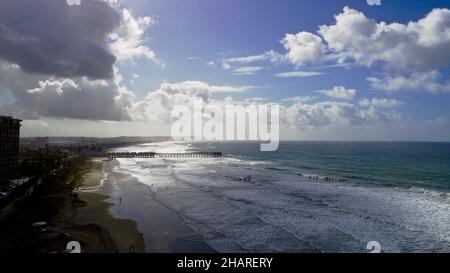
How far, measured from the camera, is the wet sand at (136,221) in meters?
23.5

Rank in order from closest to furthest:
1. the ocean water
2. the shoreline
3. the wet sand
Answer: the wet sand, the shoreline, the ocean water

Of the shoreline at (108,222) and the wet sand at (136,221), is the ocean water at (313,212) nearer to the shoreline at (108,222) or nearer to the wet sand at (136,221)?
the wet sand at (136,221)

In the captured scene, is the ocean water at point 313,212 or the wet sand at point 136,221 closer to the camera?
the wet sand at point 136,221

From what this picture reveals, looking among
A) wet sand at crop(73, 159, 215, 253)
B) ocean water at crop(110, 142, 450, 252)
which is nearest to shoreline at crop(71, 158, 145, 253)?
wet sand at crop(73, 159, 215, 253)

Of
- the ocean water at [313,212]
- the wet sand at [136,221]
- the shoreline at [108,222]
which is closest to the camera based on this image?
the wet sand at [136,221]

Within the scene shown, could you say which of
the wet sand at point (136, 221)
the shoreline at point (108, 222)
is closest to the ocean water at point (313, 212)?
the wet sand at point (136, 221)

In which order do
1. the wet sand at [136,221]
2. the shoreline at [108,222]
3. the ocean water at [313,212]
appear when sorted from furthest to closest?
the ocean water at [313,212] < the shoreline at [108,222] < the wet sand at [136,221]

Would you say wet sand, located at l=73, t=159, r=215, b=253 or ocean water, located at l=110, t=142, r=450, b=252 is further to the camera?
ocean water, located at l=110, t=142, r=450, b=252

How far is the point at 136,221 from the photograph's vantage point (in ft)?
99.8

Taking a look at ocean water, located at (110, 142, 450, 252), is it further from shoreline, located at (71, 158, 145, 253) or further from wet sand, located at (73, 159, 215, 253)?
shoreline, located at (71, 158, 145, 253)

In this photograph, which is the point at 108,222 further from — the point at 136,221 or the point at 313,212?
the point at 313,212

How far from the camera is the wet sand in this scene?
23531 millimetres
